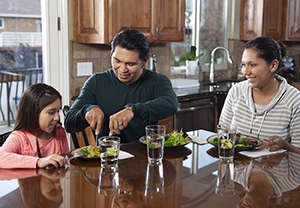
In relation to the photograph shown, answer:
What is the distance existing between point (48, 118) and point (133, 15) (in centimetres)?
158

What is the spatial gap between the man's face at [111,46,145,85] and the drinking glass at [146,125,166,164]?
0.54 m

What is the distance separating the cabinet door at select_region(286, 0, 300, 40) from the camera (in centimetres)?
454

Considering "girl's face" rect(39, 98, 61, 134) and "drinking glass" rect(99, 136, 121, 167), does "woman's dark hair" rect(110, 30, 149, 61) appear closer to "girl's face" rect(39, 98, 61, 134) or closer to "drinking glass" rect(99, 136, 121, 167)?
"girl's face" rect(39, 98, 61, 134)

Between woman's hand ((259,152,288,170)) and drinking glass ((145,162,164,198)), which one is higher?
drinking glass ((145,162,164,198))

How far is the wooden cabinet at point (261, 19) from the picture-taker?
4.32m

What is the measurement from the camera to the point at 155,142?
4.44ft

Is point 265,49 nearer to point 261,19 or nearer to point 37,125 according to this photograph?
point 37,125

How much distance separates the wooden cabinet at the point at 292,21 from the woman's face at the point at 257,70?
9.54ft

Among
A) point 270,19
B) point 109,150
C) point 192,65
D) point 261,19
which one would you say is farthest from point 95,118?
point 270,19

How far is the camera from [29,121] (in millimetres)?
1656

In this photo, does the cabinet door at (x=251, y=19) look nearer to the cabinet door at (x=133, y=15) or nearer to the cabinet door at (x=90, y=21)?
the cabinet door at (x=133, y=15)

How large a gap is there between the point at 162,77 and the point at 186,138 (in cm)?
53

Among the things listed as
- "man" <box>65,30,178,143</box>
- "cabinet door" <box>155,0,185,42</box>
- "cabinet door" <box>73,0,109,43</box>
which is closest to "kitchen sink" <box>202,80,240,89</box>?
"cabinet door" <box>155,0,185,42</box>

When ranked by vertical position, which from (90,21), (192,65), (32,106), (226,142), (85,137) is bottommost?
(85,137)
